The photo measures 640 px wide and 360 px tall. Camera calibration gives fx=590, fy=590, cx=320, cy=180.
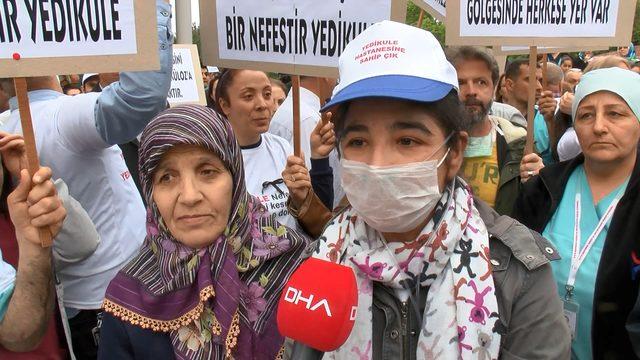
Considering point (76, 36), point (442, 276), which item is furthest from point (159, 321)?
point (76, 36)

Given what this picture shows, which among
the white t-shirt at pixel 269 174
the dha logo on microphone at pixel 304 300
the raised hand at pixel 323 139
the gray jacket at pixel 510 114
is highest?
the raised hand at pixel 323 139

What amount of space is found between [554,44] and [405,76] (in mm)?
1932

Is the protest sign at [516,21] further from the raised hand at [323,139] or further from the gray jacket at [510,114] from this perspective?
the gray jacket at [510,114]

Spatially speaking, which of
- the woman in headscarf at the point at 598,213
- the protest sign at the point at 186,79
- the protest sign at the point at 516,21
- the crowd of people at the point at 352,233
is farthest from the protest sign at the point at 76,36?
the protest sign at the point at 186,79

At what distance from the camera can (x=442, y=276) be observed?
1.60m

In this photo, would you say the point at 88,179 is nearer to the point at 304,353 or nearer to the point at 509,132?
the point at 304,353

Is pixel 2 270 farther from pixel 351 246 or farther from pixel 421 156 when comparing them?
pixel 421 156

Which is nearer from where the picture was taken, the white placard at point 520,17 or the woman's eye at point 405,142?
the woman's eye at point 405,142

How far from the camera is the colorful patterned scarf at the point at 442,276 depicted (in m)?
1.52

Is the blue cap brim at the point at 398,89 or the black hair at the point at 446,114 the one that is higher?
the blue cap brim at the point at 398,89

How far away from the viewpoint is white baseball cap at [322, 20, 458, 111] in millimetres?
1536

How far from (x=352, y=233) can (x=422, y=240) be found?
0.22m

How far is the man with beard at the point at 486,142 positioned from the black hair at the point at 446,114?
158 cm

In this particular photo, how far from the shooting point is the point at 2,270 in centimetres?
200
